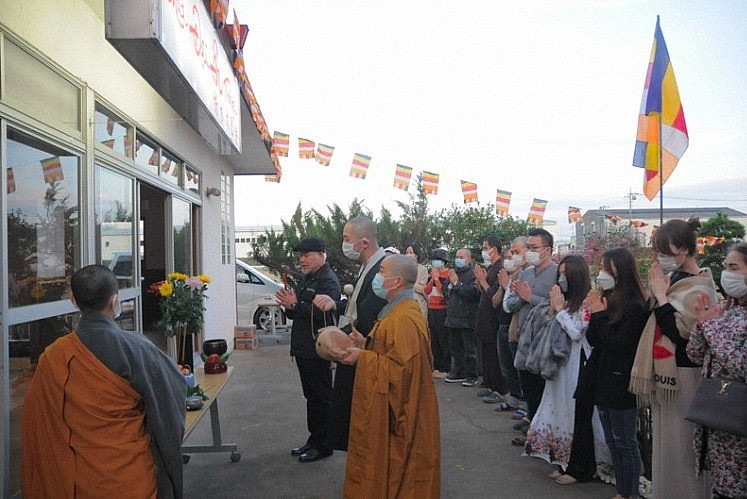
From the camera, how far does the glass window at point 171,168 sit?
6578 millimetres

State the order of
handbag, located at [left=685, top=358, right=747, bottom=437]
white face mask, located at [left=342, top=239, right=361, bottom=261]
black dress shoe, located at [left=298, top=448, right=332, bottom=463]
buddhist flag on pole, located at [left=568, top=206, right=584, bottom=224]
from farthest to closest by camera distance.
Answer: buddhist flag on pole, located at [left=568, top=206, right=584, bottom=224] → black dress shoe, located at [left=298, top=448, right=332, bottom=463] → white face mask, located at [left=342, top=239, right=361, bottom=261] → handbag, located at [left=685, top=358, right=747, bottom=437]

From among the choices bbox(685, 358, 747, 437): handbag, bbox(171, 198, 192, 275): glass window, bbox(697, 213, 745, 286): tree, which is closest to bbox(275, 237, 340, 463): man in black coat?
bbox(171, 198, 192, 275): glass window

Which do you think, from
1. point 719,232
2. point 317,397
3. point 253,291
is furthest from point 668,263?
point 253,291

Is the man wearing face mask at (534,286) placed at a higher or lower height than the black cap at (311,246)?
lower

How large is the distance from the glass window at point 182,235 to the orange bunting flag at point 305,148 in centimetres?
552

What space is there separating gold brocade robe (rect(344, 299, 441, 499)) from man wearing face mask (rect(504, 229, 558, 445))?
242 centimetres

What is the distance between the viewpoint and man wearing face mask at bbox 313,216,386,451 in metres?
3.63

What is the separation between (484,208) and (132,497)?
1284 cm

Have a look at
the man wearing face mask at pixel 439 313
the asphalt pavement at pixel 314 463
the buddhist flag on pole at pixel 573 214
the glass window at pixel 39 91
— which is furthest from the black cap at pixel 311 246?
the buddhist flag on pole at pixel 573 214

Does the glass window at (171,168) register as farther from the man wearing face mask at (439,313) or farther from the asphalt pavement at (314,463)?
the man wearing face mask at (439,313)

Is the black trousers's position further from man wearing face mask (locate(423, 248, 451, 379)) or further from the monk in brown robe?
man wearing face mask (locate(423, 248, 451, 379))

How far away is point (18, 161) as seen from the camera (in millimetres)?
3246

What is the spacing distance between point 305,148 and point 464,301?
6.96 m

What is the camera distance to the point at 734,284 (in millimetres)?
2809
